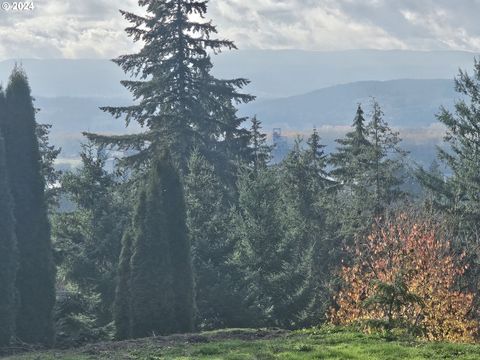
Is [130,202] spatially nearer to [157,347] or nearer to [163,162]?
[163,162]

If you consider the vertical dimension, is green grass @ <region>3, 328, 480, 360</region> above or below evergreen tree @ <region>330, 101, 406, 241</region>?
below

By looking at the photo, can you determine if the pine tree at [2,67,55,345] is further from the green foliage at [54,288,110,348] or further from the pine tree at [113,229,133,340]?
the pine tree at [113,229,133,340]

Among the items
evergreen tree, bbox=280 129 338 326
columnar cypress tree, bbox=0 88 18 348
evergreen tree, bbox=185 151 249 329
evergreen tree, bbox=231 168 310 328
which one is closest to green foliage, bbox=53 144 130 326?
evergreen tree, bbox=185 151 249 329

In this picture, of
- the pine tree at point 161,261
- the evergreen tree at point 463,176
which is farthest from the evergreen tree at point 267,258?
the evergreen tree at point 463,176

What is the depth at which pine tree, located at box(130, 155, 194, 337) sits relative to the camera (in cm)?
2369

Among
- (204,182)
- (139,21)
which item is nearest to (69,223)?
(204,182)

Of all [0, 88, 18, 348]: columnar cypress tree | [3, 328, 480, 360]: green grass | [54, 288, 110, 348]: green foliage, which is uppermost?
[0, 88, 18, 348]: columnar cypress tree

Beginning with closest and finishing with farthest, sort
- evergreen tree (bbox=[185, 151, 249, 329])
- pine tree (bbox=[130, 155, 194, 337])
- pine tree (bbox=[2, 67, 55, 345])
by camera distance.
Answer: pine tree (bbox=[2, 67, 55, 345])
pine tree (bbox=[130, 155, 194, 337])
evergreen tree (bbox=[185, 151, 249, 329])

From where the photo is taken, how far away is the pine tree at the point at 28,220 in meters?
23.4

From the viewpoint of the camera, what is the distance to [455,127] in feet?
122

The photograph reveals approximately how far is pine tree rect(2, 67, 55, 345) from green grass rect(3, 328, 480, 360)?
5191mm

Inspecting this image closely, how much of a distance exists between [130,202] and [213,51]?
11.8 metres

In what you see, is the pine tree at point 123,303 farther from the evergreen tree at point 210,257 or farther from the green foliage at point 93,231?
the evergreen tree at point 210,257

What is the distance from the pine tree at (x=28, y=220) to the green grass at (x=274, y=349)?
5.19 m
